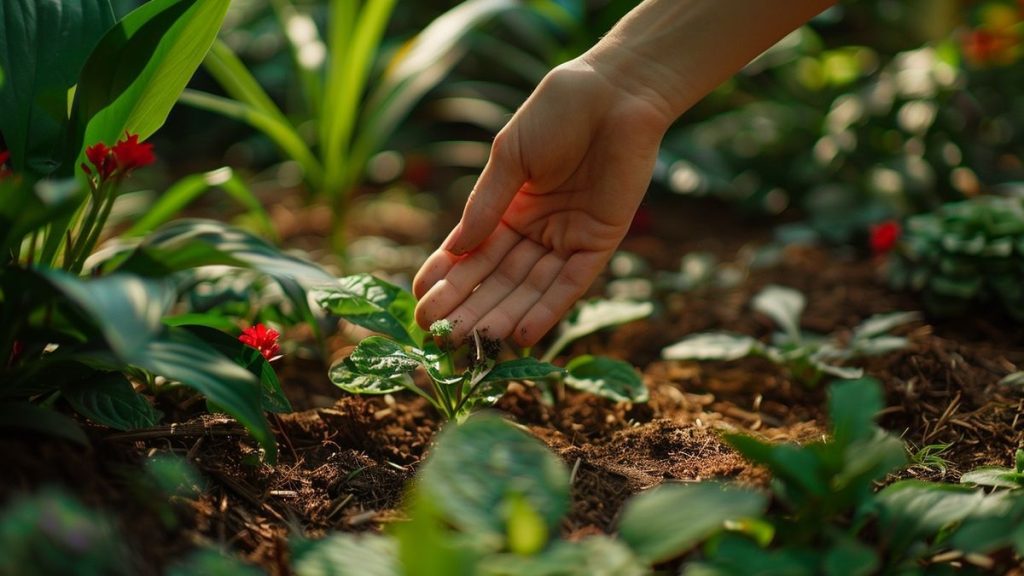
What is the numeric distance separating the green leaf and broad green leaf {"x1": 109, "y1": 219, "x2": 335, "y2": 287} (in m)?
0.14

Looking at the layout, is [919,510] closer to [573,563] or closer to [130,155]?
[573,563]

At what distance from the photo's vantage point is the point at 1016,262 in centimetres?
209

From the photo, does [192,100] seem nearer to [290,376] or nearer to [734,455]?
[290,376]

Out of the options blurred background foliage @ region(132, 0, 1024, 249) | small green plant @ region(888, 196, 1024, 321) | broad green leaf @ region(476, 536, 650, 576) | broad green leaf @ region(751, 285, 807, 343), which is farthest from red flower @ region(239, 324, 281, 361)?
small green plant @ region(888, 196, 1024, 321)

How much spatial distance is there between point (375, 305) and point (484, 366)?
0.26m

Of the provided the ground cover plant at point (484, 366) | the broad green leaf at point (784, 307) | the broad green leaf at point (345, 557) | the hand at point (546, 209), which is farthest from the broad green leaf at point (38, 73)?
the broad green leaf at point (784, 307)

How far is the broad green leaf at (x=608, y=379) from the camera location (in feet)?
5.48

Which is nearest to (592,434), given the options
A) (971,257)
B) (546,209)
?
(546,209)

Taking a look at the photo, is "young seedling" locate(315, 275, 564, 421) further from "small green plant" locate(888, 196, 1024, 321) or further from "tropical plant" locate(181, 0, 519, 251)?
"small green plant" locate(888, 196, 1024, 321)

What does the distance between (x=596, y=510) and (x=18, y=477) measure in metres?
0.82

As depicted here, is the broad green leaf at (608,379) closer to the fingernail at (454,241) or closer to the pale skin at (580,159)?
the pale skin at (580,159)

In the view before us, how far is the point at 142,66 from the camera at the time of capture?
1.43 m

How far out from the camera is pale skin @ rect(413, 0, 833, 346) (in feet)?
5.46

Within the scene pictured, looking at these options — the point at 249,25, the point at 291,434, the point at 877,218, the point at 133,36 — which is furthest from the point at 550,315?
the point at 249,25
